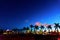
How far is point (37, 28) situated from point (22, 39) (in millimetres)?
26894

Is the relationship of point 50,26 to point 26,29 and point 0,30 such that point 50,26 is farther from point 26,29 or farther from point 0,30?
point 0,30

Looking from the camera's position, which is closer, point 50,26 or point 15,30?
point 15,30

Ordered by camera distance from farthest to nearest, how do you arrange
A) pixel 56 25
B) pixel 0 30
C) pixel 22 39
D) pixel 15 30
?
pixel 56 25 → pixel 15 30 → pixel 0 30 → pixel 22 39

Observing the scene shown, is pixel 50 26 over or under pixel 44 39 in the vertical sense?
over

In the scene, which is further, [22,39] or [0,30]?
[0,30]

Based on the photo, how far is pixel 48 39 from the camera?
1241 inches

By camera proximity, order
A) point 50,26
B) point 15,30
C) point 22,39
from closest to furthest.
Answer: point 22,39, point 15,30, point 50,26

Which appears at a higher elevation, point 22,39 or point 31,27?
point 31,27

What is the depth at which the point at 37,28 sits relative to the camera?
56500 mm

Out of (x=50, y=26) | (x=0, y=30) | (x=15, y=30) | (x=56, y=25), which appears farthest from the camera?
(x=50, y=26)

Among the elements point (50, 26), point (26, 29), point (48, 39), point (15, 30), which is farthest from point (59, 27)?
point (48, 39)

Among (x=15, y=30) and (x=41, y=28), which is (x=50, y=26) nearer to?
(x=41, y=28)

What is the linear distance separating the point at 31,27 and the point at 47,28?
634cm

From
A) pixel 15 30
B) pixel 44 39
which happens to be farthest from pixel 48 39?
pixel 15 30
